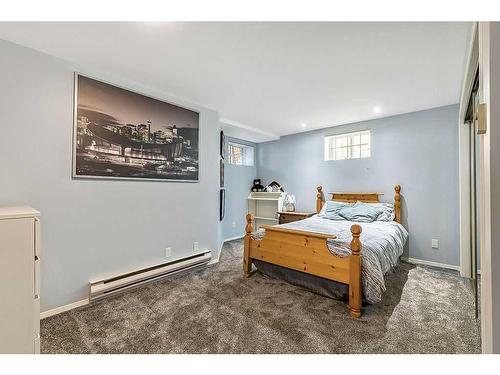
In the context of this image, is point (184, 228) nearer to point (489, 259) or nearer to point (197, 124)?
point (197, 124)

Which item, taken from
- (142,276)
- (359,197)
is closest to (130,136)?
(142,276)

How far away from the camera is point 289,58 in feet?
6.64

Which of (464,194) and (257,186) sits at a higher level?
(257,186)

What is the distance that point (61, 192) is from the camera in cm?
205

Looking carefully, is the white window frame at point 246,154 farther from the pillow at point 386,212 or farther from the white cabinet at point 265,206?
the pillow at point 386,212

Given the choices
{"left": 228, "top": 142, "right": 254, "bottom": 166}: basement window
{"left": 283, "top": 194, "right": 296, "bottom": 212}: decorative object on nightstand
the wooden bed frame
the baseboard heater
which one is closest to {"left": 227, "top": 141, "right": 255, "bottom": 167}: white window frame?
{"left": 228, "top": 142, "right": 254, "bottom": 166}: basement window

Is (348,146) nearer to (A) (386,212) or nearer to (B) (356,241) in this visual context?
(A) (386,212)

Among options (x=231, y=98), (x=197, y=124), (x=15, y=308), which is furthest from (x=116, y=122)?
(x=15, y=308)

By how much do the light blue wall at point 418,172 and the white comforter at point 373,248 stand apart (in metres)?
0.55

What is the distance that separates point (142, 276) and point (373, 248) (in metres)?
2.38

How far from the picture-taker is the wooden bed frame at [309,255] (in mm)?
1981

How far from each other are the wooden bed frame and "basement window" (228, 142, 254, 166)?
2.36 metres

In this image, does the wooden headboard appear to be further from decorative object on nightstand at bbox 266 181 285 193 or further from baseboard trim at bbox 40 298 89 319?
baseboard trim at bbox 40 298 89 319

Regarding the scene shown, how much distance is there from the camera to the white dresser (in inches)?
51.8
